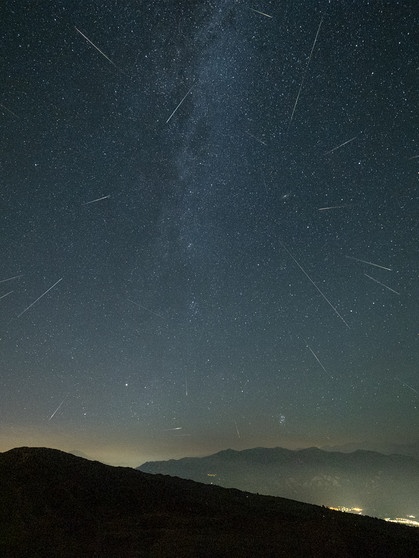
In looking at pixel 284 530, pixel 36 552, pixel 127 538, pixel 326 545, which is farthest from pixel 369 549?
pixel 36 552

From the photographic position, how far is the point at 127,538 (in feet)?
62.9

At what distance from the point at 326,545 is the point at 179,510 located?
37.4ft

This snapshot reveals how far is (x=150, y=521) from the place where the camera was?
73.6 ft

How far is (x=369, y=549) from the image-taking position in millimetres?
17328

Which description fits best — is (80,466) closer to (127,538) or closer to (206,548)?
(127,538)

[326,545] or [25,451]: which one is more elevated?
[25,451]

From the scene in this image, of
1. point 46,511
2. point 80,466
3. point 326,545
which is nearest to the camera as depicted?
point 326,545

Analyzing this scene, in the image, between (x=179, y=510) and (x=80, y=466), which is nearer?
(x=179, y=510)

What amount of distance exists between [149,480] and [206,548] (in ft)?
53.5

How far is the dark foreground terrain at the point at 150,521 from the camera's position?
1731 cm

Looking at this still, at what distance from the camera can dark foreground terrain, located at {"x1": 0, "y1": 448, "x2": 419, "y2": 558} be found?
1731 cm

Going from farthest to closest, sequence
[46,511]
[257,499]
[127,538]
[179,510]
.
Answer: [257,499] → [179,510] → [46,511] → [127,538]

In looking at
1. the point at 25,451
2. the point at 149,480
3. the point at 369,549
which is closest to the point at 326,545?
the point at 369,549

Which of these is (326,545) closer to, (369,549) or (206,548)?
(369,549)
